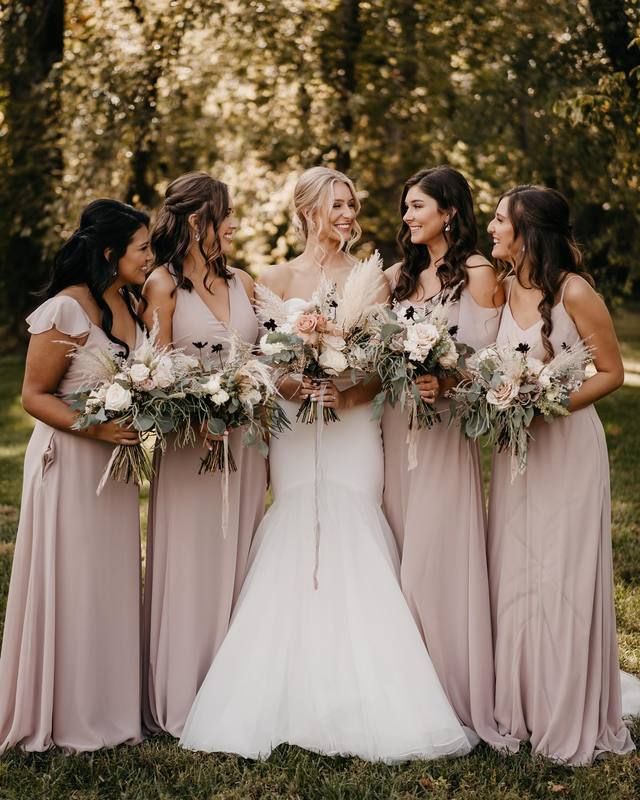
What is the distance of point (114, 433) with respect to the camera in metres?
4.37

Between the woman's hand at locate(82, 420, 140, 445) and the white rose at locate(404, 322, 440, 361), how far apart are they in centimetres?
127

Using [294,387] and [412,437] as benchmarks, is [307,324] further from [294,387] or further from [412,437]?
[412,437]

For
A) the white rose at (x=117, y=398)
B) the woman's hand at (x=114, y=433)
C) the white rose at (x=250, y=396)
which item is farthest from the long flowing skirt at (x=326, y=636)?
the white rose at (x=117, y=398)

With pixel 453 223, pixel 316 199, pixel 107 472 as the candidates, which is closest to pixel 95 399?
pixel 107 472

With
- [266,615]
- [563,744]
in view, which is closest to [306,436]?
[266,615]

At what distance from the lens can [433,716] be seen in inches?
179

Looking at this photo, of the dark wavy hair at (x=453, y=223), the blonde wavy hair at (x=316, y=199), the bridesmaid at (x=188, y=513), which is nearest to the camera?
the bridesmaid at (x=188, y=513)

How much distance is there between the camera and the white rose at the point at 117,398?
419 centimetres

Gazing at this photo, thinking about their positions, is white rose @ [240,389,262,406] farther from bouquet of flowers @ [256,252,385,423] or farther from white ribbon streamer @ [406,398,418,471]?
white ribbon streamer @ [406,398,418,471]

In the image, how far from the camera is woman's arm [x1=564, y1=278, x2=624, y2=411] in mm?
4543

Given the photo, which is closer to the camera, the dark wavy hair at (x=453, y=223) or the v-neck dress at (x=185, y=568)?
the v-neck dress at (x=185, y=568)

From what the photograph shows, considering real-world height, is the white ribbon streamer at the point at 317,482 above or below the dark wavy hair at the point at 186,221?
below

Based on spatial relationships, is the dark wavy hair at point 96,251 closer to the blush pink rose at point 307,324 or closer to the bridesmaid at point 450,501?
the blush pink rose at point 307,324

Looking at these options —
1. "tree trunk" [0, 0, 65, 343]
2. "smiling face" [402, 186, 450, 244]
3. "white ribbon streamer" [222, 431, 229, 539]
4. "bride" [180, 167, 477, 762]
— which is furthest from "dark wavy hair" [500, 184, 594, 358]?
"tree trunk" [0, 0, 65, 343]
